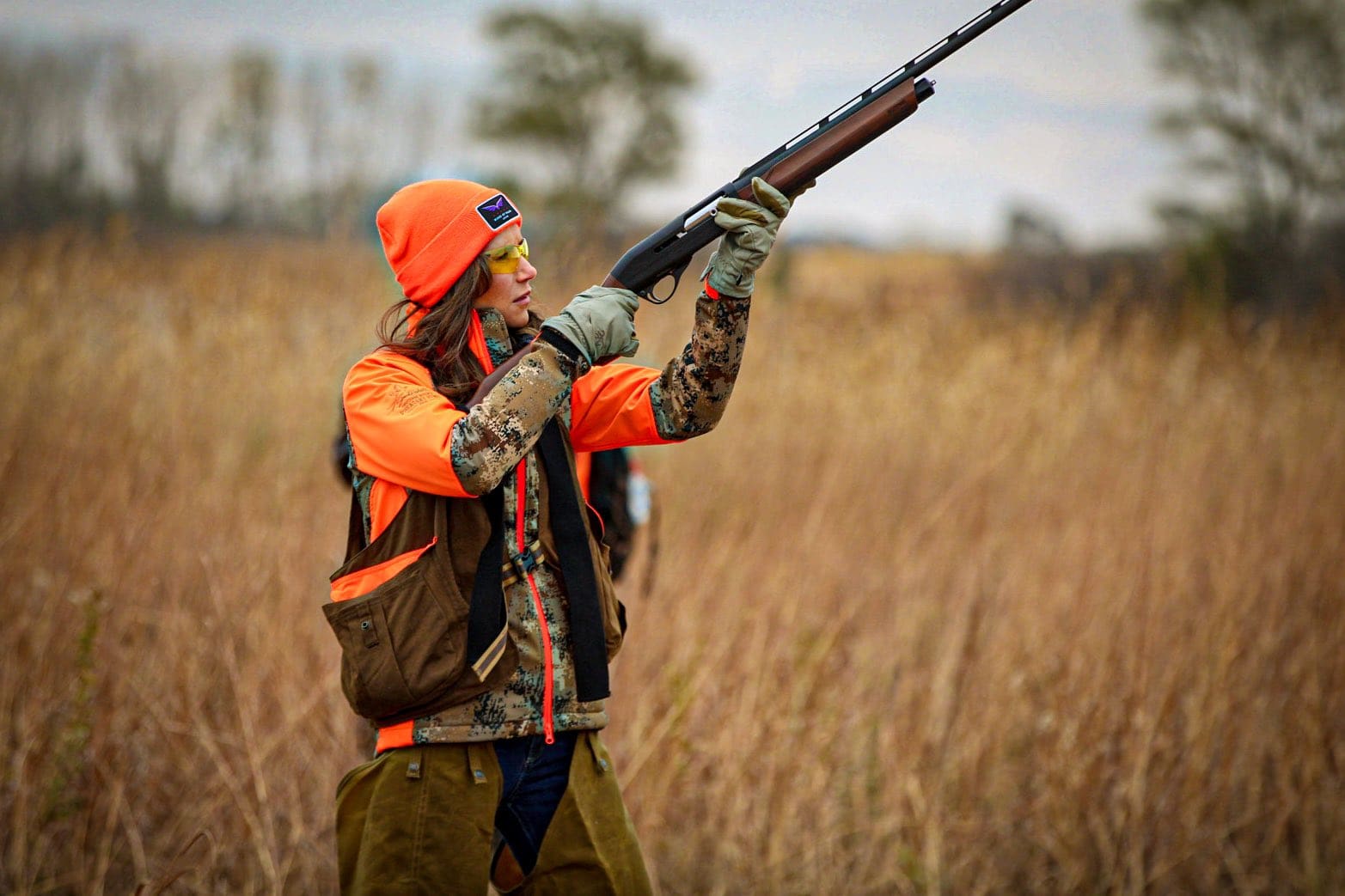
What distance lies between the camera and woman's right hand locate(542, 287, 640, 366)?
6.38ft

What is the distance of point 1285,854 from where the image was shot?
3938 millimetres

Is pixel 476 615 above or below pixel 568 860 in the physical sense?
above

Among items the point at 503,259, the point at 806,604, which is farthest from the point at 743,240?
the point at 806,604

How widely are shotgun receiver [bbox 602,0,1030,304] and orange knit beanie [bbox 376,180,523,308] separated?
9.9 inches

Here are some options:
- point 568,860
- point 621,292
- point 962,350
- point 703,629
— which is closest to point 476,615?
point 568,860

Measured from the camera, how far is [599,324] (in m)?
1.97

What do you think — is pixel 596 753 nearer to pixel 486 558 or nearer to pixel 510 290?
pixel 486 558

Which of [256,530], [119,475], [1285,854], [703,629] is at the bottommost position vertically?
[1285,854]

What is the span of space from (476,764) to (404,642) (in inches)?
9.8

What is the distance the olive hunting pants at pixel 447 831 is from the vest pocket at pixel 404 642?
0.41 ft

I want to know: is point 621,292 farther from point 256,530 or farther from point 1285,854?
point 1285,854

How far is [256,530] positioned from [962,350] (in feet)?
13.1

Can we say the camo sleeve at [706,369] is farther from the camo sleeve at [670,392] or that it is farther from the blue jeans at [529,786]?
the blue jeans at [529,786]

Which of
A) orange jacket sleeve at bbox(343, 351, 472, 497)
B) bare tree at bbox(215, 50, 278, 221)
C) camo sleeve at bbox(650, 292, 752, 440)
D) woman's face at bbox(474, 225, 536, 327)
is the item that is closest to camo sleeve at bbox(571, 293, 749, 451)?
camo sleeve at bbox(650, 292, 752, 440)
